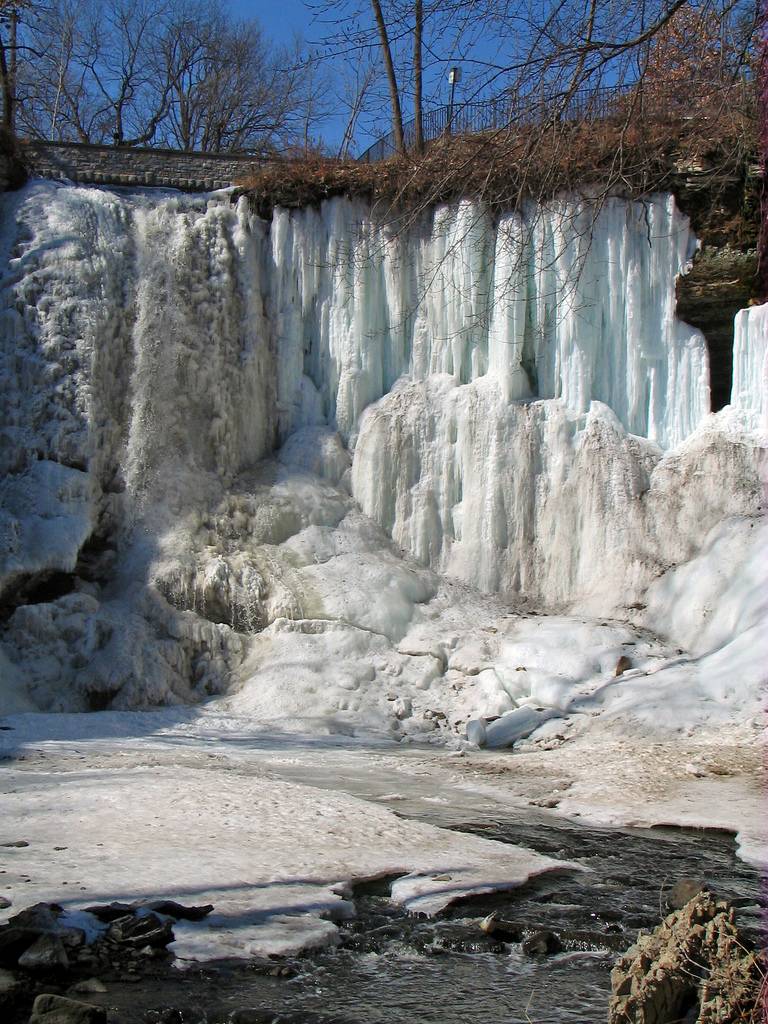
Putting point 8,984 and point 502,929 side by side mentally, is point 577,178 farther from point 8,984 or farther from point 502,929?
point 8,984

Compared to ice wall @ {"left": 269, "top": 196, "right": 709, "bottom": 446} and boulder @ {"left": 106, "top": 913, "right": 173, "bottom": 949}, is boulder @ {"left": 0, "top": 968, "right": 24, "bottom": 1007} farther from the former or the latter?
ice wall @ {"left": 269, "top": 196, "right": 709, "bottom": 446}

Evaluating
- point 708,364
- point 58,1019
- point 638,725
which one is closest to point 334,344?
point 708,364

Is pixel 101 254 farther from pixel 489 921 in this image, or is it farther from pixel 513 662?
pixel 489 921

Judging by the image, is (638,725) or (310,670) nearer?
(638,725)

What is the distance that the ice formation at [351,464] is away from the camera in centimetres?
1259

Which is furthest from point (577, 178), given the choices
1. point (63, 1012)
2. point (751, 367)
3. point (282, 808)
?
point (63, 1012)

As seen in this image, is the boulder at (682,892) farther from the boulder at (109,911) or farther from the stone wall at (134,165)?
the stone wall at (134,165)

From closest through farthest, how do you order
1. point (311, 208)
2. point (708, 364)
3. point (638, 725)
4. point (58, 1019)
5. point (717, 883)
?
point (58, 1019) → point (717, 883) → point (638, 725) → point (708, 364) → point (311, 208)

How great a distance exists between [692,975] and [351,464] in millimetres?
12756

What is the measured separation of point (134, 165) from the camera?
17359mm

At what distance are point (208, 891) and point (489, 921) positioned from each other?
52.9 inches

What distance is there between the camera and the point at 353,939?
5098 millimetres

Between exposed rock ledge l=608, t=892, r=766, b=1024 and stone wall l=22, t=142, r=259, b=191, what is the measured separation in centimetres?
1543

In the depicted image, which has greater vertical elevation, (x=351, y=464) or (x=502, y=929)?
(x=351, y=464)
